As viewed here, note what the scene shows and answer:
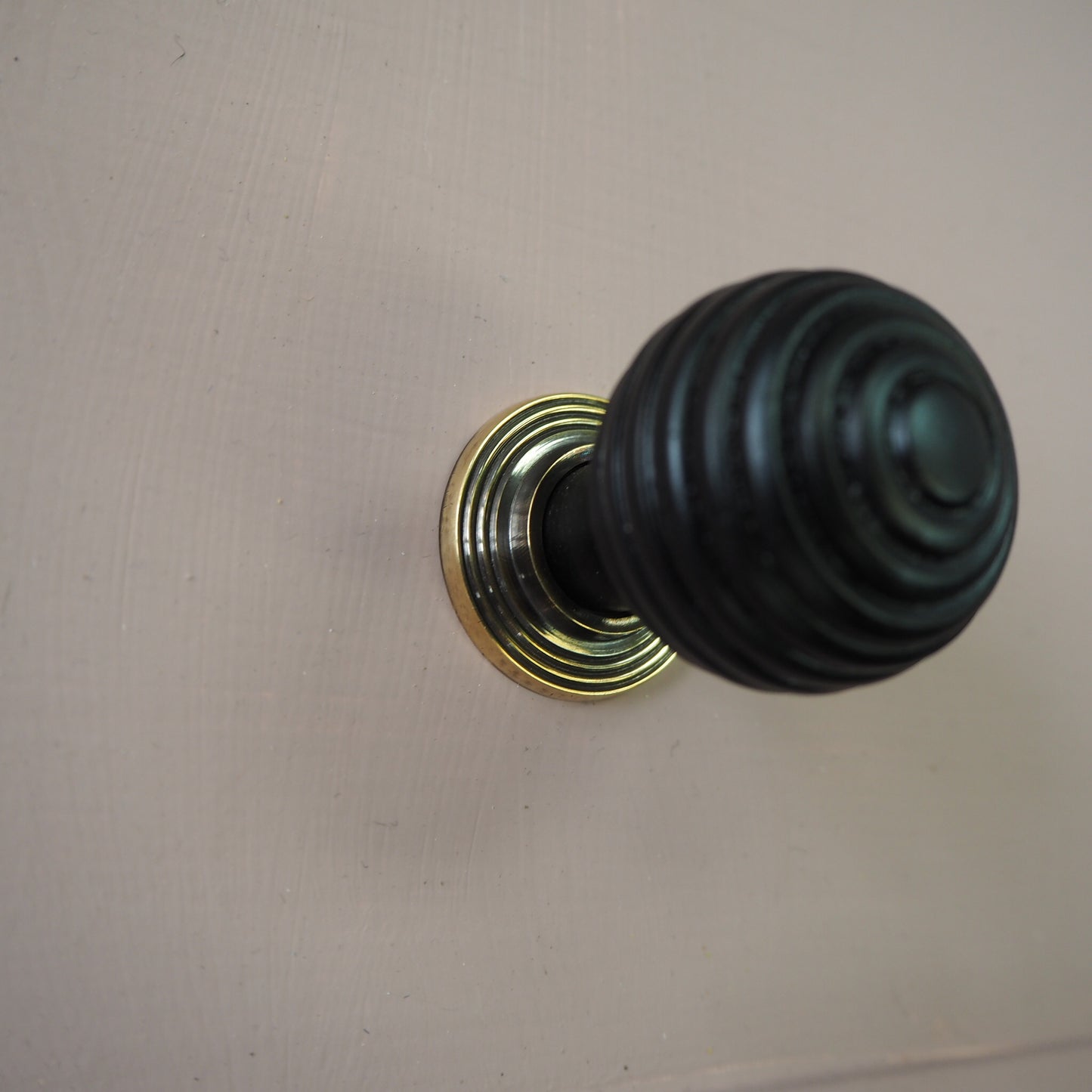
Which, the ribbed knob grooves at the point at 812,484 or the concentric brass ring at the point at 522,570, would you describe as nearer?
the ribbed knob grooves at the point at 812,484

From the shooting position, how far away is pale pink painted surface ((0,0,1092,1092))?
0.95 feet

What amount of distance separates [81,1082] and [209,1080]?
4cm

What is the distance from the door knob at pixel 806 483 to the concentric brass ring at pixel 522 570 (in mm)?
101

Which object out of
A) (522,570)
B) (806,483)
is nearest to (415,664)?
(522,570)

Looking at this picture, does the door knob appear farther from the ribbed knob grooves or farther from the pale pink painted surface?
the pale pink painted surface

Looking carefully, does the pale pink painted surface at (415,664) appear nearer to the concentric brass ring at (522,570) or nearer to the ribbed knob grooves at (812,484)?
the concentric brass ring at (522,570)

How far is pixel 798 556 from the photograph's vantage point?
181mm

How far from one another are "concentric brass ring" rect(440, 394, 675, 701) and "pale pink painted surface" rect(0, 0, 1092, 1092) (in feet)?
0.04

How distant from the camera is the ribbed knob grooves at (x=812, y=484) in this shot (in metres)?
0.18

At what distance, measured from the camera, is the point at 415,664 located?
12.8 inches

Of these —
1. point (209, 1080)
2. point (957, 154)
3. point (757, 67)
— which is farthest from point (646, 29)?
point (209, 1080)

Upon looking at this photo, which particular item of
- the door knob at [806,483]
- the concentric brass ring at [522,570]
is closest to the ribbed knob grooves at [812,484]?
the door knob at [806,483]

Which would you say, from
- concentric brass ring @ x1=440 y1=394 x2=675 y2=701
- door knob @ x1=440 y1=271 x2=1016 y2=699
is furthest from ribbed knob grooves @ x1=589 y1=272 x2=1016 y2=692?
concentric brass ring @ x1=440 y1=394 x2=675 y2=701

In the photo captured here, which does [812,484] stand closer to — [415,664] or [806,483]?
[806,483]
